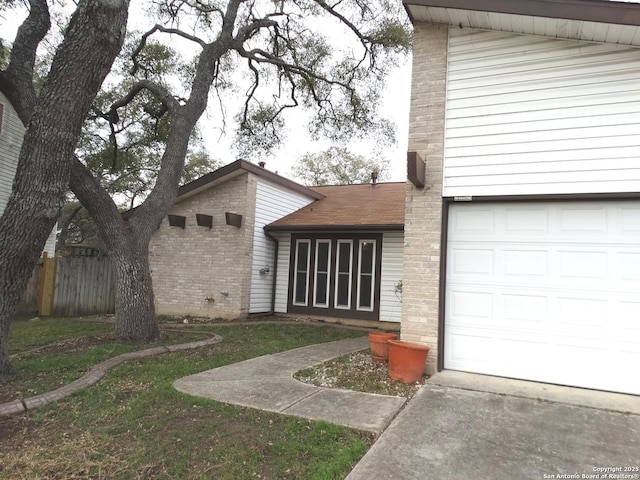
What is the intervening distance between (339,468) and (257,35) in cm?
1195

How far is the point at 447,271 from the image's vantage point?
5.49m

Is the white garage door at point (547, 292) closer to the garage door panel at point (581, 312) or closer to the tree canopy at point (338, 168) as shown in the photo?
the garage door panel at point (581, 312)

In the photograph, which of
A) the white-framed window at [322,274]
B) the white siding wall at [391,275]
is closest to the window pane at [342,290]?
the white-framed window at [322,274]

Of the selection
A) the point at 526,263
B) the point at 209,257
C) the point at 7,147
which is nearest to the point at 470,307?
the point at 526,263

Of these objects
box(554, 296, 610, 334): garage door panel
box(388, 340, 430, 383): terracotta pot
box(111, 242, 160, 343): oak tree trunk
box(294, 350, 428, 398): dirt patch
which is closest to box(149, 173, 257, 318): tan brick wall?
box(111, 242, 160, 343): oak tree trunk

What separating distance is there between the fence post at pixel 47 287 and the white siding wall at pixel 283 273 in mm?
6497

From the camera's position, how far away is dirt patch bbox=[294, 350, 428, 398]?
4.76 meters

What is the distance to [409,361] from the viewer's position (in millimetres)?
4973

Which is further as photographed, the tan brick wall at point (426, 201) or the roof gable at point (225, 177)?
the roof gable at point (225, 177)

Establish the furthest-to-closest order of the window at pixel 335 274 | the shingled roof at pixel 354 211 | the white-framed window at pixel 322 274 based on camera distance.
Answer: the white-framed window at pixel 322 274 → the window at pixel 335 274 → the shingled roof at pixel 354 211

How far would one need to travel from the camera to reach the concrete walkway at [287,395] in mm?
3877

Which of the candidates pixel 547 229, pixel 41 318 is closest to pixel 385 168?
pixel 41 318

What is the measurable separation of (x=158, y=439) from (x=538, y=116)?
5.52 m

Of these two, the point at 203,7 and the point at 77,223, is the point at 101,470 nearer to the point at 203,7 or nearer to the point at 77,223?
the point at 203,7
